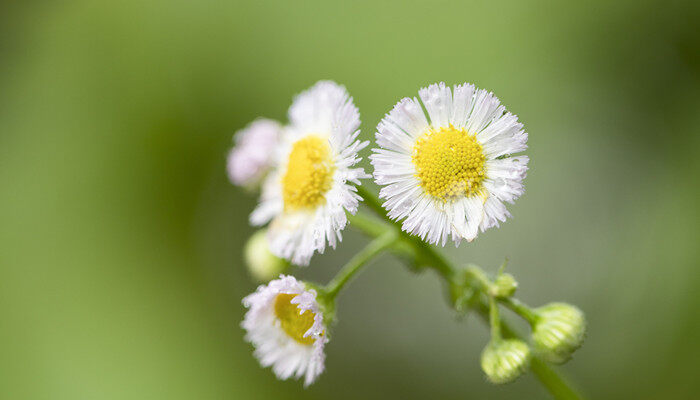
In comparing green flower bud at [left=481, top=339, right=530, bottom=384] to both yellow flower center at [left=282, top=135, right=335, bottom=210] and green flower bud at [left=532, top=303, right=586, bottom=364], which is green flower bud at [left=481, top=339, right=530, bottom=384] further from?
Answer: yellow flower center at [left=282, top=135, right=335, bottom=210]

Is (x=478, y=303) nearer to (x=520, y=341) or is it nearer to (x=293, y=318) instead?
(x=520, y=341)

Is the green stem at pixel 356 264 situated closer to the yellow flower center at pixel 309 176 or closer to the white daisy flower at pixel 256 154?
the yellow flower center at pixel 309 176

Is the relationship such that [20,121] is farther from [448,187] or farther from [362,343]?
[448,187]

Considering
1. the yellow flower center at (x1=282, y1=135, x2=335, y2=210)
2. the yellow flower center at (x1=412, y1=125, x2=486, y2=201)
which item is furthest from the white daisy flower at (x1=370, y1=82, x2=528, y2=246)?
the yellow flower center at (x1=282, y1=135, x2=335, y2=210)

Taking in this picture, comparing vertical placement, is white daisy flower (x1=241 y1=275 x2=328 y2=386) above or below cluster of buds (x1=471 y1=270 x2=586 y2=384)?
above

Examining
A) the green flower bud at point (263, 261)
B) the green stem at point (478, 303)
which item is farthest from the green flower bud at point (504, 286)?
the green flower bud at point (263, 261)

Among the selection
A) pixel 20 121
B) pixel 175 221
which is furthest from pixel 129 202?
pixel 20 121

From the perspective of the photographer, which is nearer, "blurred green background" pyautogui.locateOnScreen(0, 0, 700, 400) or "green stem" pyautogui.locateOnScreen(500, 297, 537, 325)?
"green stem" pyautogui.locateOnScreen(500, 297, 537, 325)

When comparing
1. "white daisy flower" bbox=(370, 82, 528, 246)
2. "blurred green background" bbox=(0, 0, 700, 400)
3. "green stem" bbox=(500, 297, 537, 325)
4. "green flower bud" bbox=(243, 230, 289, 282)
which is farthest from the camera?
"blurred green background" bbox=(0, 0, 700, 400)
